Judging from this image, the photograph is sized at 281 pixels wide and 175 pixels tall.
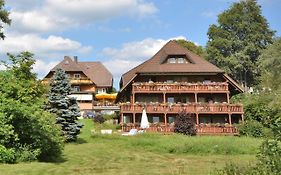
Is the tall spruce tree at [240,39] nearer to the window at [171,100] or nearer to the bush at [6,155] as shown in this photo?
the window at [171,100]

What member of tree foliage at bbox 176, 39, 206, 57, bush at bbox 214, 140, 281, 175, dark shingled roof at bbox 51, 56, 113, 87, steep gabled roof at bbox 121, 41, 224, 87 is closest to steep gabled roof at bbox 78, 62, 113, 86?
dark shingled roof at bbox 51, 56, 113, 87

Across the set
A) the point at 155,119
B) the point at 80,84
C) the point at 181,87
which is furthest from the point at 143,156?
the point at 80,84

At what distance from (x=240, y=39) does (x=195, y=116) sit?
106ft

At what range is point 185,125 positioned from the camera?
3900cm

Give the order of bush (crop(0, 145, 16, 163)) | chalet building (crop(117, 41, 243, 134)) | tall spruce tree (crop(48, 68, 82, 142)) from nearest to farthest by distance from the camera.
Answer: bush (crop(0, 145, 16, 163)) → tall spruce tree (crop(48, 68, 82, 142)) → chalet building (crop(117, 41, 243, 134))

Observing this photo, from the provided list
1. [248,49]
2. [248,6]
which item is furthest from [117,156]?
[248,6]

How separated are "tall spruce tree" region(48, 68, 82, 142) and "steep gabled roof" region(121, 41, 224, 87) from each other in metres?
12.8

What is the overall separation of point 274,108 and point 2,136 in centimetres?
2786

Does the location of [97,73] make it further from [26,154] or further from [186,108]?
[26,154]

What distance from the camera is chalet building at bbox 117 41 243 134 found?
41750mm

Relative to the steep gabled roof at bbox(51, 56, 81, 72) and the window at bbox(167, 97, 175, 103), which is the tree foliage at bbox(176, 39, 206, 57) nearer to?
the steep gabled roof at bbox(51, 56, 81, 72)

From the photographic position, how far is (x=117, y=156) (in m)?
24.7

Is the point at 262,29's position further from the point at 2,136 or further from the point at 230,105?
the point at 2,136

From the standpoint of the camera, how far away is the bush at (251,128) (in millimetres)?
37438
